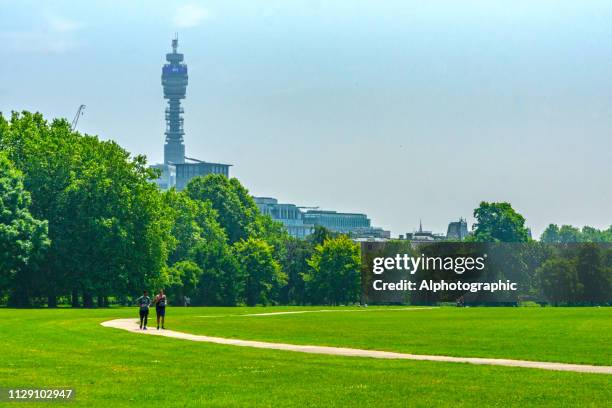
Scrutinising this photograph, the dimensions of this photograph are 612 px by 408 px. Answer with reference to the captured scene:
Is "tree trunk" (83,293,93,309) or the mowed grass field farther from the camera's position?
"tree trunk" (83,293,93,309)

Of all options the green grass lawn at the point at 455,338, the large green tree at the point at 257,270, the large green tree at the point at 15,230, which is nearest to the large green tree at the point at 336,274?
the large green tree at the point at 257,270

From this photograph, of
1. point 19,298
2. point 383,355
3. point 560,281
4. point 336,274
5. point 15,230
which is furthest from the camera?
point 560,281

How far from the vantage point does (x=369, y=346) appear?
50.7 m

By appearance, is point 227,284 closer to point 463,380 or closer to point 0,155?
point 0,155

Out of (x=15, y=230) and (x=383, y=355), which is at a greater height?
(x=15, y=230)

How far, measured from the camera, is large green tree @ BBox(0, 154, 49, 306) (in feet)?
382

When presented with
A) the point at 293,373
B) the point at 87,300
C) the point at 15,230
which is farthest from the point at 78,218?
the point at 293,373

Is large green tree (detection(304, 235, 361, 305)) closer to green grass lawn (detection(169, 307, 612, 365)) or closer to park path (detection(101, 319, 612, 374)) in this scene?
green grass lawn (detection(169, 307, 612, 365))

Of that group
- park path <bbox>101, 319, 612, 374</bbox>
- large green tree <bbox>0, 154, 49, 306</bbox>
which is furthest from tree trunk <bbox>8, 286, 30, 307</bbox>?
park path <bbox>101, 319, 612, 374</bbox>

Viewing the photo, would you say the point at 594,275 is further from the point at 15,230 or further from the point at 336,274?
the point at 15,230

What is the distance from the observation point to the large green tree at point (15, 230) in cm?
11638

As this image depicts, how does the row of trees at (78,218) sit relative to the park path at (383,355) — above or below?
above

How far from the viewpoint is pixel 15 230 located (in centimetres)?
11631

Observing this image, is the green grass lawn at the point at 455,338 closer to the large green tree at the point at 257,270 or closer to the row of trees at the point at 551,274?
the large green tree at the point at 257,270
